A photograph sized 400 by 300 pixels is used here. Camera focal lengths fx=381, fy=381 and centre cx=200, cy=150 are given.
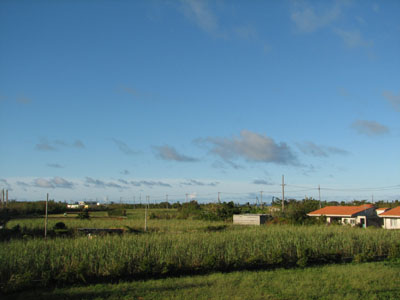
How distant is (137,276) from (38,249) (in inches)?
140

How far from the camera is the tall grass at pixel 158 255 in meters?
10.9

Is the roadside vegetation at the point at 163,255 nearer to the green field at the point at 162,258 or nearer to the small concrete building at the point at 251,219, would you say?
the green field at the point at 162,258

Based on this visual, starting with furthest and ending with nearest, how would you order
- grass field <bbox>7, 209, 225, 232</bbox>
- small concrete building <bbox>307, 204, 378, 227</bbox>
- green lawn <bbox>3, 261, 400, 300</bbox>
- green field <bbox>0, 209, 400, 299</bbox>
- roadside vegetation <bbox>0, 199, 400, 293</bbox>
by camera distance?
small concrete building <bbox>307, 204, 378, 227</bbox>, grass field <bbox>7, 209, 225, 232</bbox>, roadside vegetation <bbox>0, 199, 400, 293</bbox>, green field <bbox>0, 209, 400, 299</bbox>, green lawn <bbox>3, 261, 400, 300</bbox>

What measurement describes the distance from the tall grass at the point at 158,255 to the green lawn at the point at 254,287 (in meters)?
0.67

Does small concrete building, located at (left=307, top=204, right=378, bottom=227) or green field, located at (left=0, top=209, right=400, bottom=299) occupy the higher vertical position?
small concrete building, located at (left=307, top=204, right=378, bottom=227)

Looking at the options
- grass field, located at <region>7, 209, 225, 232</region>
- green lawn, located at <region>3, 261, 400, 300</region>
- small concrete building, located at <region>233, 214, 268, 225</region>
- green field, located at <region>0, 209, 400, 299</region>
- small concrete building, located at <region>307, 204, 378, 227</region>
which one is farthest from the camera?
small concrete building, located at <region>233, 214, 268, 225</region>

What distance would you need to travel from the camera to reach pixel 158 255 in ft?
42.3

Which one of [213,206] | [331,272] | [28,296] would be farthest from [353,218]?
[28,296]

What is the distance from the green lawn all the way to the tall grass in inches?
26.4

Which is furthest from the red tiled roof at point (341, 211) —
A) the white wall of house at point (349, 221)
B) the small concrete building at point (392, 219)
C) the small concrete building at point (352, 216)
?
the small concrete building at point (392, 219)

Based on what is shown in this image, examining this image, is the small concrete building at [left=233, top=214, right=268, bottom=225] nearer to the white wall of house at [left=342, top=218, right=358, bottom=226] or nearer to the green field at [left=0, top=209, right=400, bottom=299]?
the white wall of house at [left=342, top=218, right=358, bottom=226]

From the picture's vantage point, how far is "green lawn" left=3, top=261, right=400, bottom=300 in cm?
939

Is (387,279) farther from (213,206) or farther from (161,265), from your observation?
(213,206)

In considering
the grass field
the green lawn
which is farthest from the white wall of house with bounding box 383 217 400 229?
the green lawn
